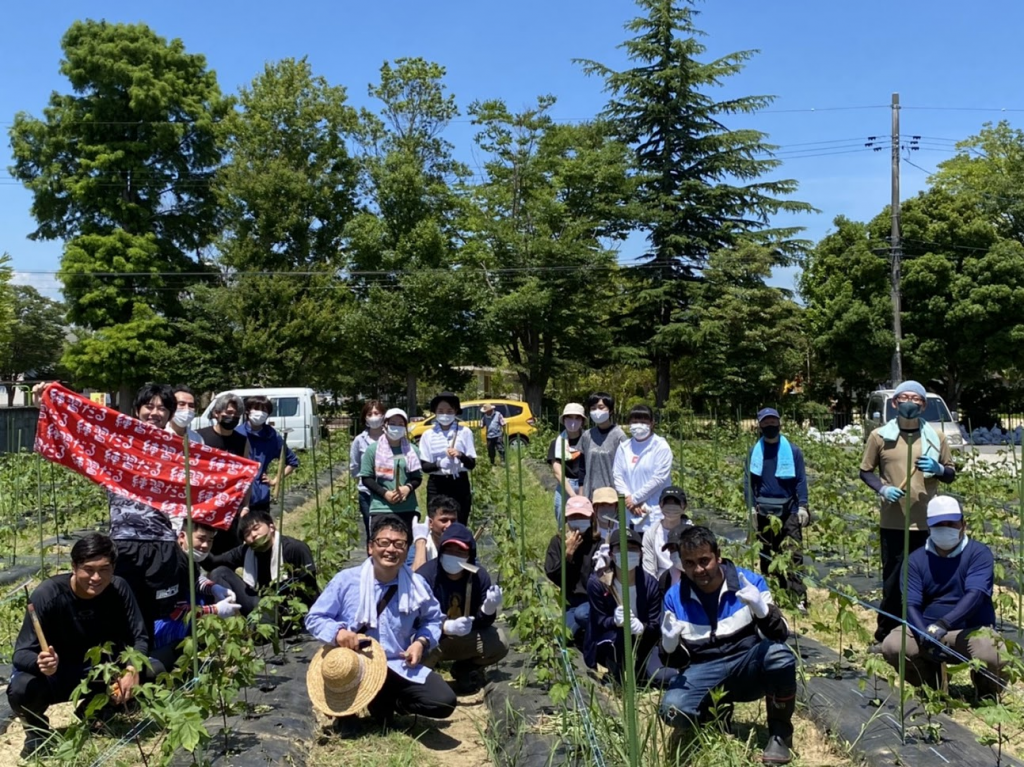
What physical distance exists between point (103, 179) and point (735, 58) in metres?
18.2

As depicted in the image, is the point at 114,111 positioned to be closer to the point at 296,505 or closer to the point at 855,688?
the point at 296,505

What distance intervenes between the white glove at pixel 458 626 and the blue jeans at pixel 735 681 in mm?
1148

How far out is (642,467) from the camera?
17.8 feet

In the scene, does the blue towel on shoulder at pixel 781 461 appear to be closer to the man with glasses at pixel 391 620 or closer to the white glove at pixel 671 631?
the white glove at pixel 671 631

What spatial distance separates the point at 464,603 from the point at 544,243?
68.9 feet

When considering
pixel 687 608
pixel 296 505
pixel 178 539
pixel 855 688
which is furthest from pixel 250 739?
pixel 296 505

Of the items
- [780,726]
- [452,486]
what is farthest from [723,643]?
[452,486]

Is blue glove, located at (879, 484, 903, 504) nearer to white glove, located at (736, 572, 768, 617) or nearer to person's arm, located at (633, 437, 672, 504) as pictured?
person's arm, located at (633, 437, 672, 504)

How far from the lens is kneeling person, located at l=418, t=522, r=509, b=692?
4602mm

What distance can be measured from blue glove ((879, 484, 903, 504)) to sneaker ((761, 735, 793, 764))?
1677mm

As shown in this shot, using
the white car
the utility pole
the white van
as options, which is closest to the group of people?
the white car

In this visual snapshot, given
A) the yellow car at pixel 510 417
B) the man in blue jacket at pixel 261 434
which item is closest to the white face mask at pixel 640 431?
the man in blue jacket at pixel 261 434

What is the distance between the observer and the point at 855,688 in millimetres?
4207

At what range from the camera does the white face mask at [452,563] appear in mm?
4605
